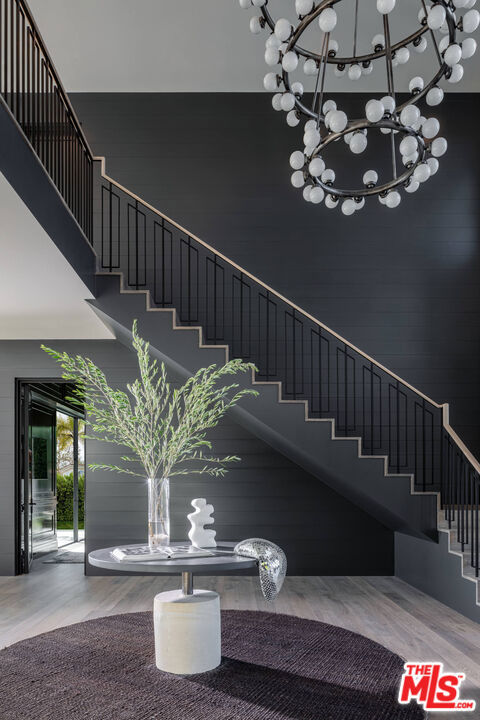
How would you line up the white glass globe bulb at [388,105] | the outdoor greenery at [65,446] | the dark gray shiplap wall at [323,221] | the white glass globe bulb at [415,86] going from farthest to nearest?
the outdoor greenery at [65,446] → the dark gray shiplap wall at [323,221] → the white glass globe bulb at [415,86] → the white glass globe bulb at [388,105]

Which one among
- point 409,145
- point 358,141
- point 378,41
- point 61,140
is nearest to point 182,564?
Answer: point 358,141

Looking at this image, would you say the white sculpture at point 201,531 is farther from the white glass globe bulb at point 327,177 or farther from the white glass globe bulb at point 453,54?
the white glass globe bulb at point 453,54

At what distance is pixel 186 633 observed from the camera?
418 centimetres

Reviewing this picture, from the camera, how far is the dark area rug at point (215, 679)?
369 centimetres

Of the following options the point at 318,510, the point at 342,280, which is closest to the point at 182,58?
the point at 342,280

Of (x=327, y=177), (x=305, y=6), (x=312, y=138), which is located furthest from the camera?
(x=327, y=177)

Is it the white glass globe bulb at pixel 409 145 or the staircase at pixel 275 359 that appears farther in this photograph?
the staircase at pixel 275 359

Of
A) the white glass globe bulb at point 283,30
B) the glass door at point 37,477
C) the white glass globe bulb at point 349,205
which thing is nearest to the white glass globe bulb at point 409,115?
the white glass globe bulb at point 283,30

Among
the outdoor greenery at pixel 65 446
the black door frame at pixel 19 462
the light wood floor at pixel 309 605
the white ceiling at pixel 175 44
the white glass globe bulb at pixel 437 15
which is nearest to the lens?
the white glass globe bulb at pixel 437 15

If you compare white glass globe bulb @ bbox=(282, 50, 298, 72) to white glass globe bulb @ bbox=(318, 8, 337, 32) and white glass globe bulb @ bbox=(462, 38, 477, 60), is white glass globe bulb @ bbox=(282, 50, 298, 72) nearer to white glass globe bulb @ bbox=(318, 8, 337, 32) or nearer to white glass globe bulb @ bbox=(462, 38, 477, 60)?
white glass globe bulb @ bbox=(318, 8, 337, 32)

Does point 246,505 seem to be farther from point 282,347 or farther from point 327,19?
point 327,19

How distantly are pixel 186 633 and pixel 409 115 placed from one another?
351 cm

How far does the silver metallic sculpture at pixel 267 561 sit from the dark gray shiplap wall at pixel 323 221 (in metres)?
4.87

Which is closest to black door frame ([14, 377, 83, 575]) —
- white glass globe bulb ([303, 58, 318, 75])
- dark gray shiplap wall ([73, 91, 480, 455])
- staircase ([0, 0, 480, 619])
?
staircase ([0, 0, 480, 619])
